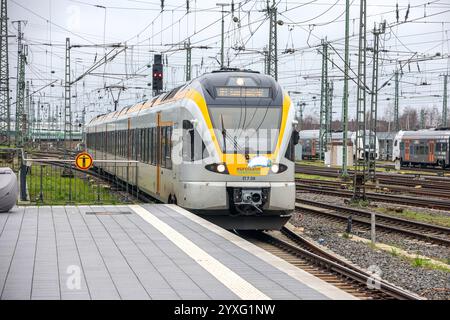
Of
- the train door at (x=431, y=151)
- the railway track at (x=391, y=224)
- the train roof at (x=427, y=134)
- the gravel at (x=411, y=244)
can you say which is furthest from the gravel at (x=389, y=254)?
the train door at (x=431, y=151)

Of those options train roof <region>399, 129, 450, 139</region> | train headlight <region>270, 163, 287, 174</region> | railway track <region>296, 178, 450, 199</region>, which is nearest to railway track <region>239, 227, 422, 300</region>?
train headlight <region>270, 163, 287, 174</region>

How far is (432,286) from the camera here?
11.7 meters

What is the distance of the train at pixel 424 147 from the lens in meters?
52.4

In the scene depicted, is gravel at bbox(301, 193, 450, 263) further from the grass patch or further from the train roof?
the train roof

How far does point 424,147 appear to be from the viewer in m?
55.3

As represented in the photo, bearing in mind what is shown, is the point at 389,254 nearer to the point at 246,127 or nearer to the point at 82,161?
the point at 246,127

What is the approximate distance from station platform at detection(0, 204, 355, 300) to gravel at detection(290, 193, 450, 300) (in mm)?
2817

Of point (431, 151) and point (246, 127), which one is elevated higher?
point (246, 127)

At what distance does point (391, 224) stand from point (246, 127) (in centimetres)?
683

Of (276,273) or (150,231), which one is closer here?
(276,273)

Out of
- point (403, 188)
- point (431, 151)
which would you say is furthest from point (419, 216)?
point (431, 151)
